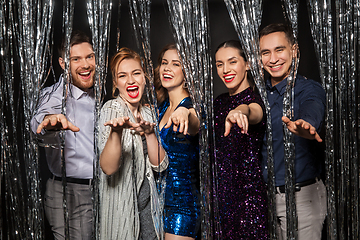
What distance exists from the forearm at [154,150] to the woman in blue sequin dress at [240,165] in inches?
7.1

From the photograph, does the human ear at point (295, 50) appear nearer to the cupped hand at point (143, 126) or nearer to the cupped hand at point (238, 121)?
the cupped hand at point (238, 121)

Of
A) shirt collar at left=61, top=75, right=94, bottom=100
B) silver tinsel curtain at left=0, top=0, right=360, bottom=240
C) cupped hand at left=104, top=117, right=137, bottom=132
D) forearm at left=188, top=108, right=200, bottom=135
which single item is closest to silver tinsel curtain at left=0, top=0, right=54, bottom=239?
silver tinsel curtain at left=0, top=0, right=360, bottom=240

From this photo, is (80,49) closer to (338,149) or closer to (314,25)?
(314,25)

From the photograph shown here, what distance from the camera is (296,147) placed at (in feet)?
3.07

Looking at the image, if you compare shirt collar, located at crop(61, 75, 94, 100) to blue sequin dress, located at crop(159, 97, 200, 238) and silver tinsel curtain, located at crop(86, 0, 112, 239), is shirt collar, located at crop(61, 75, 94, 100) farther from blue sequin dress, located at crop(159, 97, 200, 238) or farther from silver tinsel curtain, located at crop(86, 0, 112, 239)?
blue sequin dress, located at crop(159, 97, 200, 238)

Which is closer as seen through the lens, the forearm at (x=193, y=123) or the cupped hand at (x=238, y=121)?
the cupped hand at (x=238, y=121)

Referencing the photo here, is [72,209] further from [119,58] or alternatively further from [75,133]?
[119,58]

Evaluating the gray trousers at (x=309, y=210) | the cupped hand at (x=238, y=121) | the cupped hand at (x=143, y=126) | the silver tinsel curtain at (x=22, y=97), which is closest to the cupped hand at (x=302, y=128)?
the cupped hand at (x=238, y=121)

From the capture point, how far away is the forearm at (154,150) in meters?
0.88

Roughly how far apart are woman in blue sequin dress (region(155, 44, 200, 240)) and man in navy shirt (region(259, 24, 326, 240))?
23 cm

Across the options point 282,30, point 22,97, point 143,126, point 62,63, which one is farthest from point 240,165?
point 22,97

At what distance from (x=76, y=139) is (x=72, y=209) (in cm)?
23

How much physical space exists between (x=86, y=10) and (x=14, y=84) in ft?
1.22

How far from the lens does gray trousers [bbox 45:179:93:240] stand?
1.01 metres
